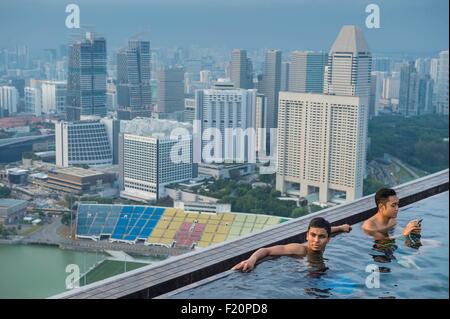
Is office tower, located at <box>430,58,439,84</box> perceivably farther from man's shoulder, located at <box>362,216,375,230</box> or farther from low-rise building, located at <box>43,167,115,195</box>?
man's shoulder, located at <box>362,216,375,230</box>

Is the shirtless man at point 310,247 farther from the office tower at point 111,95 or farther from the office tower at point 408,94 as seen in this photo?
the office tower at point 408,94

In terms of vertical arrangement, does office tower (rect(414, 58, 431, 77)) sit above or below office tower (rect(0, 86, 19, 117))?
above

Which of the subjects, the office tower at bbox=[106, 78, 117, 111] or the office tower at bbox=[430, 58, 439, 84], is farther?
the office tower at bbox=[430, 58, 439, 84]

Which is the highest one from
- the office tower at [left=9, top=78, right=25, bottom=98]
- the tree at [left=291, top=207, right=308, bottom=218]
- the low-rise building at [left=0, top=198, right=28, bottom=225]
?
the office tower at [left=9, top=78, right=25, bottom=98]

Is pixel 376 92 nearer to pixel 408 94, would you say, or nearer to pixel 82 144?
pixel 408 94

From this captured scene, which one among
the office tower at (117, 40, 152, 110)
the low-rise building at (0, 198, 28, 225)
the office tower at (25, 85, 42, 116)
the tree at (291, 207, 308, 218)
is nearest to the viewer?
the low-rise building at (0, 198, 28, 225)

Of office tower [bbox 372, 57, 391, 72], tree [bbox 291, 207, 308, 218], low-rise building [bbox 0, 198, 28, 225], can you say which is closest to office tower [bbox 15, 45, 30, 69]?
low-rise building [bbox 0, 198, 28, 225]

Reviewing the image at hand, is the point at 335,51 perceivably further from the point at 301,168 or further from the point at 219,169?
the point at 219,169
